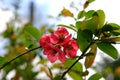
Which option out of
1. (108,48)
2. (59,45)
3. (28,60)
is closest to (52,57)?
(59,45)

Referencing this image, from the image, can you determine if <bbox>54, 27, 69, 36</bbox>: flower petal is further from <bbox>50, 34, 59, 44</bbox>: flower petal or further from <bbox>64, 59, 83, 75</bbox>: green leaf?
<bbox>64, 59, 83, 75</bbox>: green leaf

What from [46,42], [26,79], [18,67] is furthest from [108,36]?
[18,67]

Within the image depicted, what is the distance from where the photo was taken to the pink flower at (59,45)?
0.95 m

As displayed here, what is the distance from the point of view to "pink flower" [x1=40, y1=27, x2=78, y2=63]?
95 centimetres

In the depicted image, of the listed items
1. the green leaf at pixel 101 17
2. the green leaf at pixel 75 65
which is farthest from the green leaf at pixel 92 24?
the green leaf at pixel 75 65

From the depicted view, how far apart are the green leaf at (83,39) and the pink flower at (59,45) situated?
2 centimetres

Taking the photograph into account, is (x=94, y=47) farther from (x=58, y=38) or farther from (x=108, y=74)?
(x=108, y=74)

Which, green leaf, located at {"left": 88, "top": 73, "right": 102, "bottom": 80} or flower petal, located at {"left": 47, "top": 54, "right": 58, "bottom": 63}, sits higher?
flower petal, located at {"left": 47, "top": 54, "right": 58, "bottom": 63}

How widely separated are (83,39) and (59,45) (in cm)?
7

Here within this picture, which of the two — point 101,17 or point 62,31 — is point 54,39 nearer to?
point 62,31

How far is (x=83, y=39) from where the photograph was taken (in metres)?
0.96

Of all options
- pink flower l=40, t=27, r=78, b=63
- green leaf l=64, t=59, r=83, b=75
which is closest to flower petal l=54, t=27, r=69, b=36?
pink flower l=40, t=27, r=78, b=63

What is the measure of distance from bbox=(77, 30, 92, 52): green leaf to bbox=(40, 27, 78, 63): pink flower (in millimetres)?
17

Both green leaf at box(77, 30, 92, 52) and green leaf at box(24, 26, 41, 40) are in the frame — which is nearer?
green leaf at box(77, 30, 92, 52)
